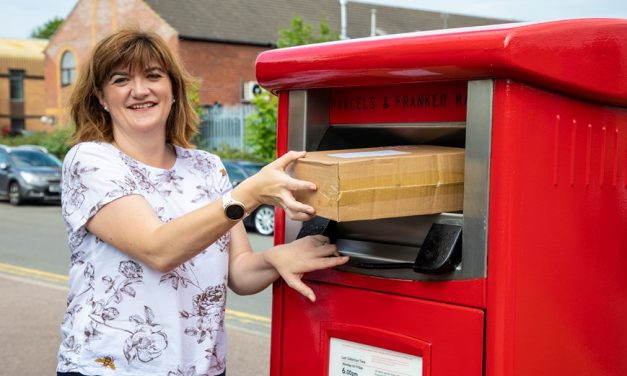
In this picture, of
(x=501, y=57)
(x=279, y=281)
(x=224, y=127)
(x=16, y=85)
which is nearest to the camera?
(x=501, y=57)

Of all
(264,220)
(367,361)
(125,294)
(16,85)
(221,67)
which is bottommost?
(264,220)

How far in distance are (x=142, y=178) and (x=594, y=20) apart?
121cm

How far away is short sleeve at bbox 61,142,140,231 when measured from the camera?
2.07m

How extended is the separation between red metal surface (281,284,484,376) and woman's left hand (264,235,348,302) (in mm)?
66

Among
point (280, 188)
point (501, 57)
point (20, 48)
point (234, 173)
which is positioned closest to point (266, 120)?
point (234, 173)

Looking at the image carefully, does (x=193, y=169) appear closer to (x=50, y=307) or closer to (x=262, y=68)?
(x=262, y=68)

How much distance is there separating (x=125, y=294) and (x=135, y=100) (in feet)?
1.75

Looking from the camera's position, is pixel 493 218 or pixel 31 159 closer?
pixel 493 218

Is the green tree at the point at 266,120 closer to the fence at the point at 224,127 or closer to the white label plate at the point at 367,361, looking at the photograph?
the fence at the point at 224,127

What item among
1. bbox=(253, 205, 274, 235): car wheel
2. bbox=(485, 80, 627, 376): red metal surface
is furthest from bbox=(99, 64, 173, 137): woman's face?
bbox=(253, 205, 274, 235): car wheel

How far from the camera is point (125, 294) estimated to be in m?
2.11

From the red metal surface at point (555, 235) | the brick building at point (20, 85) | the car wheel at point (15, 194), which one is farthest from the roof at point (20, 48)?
the red metal surface at point (555, 235)

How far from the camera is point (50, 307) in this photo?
691 centimetres

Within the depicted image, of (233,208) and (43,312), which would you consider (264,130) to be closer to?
(43,312)
